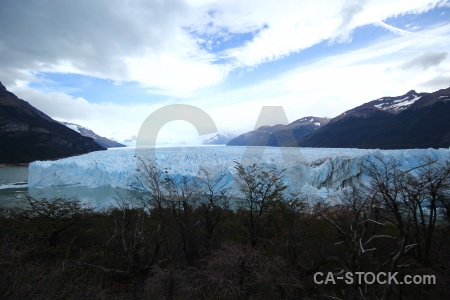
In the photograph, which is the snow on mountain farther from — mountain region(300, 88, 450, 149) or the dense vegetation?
the dense vegetation

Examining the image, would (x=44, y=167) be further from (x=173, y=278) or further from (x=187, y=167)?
(x=173, y=278)

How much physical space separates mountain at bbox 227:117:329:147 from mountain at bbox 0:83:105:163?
46.7m

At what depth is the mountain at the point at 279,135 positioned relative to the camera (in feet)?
237

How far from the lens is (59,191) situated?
22.6 meters

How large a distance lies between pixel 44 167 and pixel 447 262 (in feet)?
94.5

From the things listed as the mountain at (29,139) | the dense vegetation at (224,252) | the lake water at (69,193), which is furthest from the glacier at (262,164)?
the mountain at (29,139)

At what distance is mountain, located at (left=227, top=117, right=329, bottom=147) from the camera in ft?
237

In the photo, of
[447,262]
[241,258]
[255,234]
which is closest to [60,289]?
[241,258]

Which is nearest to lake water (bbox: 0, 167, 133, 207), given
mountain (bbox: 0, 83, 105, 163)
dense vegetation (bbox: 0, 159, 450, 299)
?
dense vegetation (bbox: 0, 159, 450, 299)

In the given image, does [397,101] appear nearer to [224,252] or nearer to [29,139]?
[224,252]

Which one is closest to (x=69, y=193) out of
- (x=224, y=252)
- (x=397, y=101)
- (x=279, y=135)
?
(x=224, y=252)

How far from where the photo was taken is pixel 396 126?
199ft

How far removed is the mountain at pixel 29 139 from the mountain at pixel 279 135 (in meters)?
46.7

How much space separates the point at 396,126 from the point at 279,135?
90.7 ft
